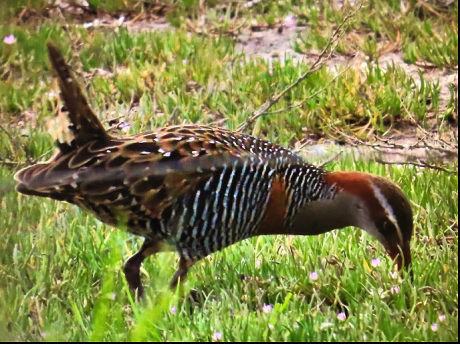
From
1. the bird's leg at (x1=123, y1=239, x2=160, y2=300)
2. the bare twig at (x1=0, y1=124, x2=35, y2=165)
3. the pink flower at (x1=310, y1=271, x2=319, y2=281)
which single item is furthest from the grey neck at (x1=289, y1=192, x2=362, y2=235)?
the bare twig at (x1=0, y1=124, x2=35, y2=165)

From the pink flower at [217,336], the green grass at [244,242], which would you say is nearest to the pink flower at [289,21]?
the green grass at [244,242]

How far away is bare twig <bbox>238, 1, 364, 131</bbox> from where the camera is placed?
A: 2.01m

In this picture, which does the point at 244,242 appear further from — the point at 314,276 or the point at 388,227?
the point at 388,227

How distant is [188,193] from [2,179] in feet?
1.35

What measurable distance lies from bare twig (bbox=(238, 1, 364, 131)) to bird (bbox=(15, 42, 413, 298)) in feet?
0.38

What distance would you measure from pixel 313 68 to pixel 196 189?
0.49 m

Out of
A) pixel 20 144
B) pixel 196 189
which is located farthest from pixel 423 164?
pixel 20 144

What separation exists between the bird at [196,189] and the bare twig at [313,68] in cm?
12

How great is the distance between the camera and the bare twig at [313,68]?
2.01 meters

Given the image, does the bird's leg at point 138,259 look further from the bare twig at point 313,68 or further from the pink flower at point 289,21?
the pink flower at point 289,21

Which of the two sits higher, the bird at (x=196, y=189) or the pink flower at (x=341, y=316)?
the bird at (x=196, y=189)

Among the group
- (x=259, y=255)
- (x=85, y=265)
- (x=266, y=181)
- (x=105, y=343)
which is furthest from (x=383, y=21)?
(x=105, y=343)

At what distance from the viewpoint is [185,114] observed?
2275 mm

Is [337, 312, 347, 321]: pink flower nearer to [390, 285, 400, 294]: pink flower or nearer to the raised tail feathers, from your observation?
[390, 285, 400, 294]: pink flower
